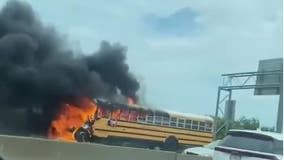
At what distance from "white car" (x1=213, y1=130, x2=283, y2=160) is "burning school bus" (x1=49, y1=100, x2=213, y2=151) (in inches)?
624

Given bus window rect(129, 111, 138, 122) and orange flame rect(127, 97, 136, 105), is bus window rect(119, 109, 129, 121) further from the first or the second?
orange flame rect(127, 97, 136, 105)

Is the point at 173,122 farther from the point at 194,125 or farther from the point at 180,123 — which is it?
the point at 194,125

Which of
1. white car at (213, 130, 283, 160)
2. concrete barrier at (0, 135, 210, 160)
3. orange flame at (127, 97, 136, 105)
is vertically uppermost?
orange flame at (127, 97, 136, 105)

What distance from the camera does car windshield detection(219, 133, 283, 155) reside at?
10.5 meters

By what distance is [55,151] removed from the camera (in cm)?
1117

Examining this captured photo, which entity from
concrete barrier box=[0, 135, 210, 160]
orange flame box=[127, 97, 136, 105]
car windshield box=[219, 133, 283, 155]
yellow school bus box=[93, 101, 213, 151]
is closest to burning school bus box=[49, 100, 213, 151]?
yellow school bus box=[93, 101, 213, 151]

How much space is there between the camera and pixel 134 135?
2819 cm

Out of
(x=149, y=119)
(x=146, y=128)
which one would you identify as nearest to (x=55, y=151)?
(x=146, y=128)

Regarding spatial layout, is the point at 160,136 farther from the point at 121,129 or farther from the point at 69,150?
the point at 69,150

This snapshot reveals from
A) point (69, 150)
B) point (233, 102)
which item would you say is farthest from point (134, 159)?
point (233, 102)

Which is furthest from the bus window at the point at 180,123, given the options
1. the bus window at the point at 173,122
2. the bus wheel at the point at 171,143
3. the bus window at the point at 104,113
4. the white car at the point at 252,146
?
the white car at the point at 252,146

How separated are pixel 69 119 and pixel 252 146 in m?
17.3

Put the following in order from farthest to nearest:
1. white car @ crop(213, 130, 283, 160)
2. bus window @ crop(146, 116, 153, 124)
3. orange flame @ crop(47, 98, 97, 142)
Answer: bus window @ crop(146, 116, 153, 124), orange flame @ crop(47, 98, 97, 142), white car @ crop(213, 130, 283, 160)

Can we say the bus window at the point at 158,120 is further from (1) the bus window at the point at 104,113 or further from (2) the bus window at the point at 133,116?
(1) the bus window at the point at 104,113
